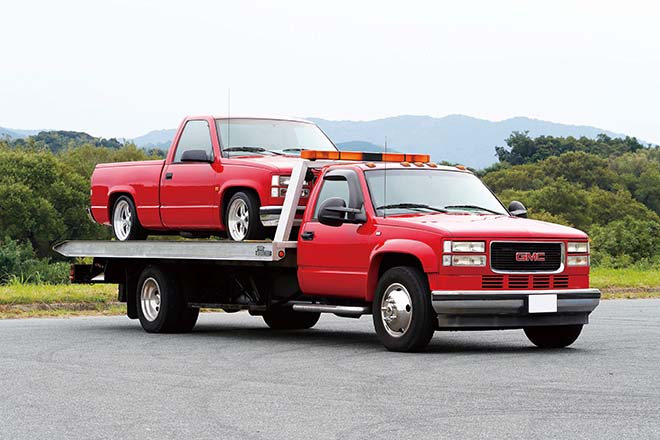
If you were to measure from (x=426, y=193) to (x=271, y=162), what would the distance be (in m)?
2.02

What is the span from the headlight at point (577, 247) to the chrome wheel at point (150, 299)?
542 centimetres

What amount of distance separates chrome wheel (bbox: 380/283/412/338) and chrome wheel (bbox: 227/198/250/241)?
8.08 ft

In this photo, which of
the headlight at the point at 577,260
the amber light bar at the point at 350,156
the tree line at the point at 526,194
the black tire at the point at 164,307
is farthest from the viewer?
the tree line at the point at 526,194

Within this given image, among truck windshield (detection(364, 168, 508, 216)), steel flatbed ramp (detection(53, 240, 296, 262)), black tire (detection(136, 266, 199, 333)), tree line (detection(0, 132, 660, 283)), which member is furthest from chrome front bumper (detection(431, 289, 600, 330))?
tree line (detection(0, 132, 660, 283))

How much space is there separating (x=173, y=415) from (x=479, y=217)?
5573 millimetres

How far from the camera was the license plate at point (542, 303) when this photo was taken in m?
12.5

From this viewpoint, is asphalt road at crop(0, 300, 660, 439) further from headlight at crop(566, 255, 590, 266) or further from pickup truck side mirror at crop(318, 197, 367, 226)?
pickup truck side mirror at crop(318, 197, 367, 226)

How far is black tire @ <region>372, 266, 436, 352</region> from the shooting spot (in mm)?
12406

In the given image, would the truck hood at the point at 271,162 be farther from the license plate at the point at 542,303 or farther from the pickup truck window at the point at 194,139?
the license plate at the point at 542,303

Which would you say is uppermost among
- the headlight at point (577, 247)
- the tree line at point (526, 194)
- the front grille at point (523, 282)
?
the headlight at point (577, 247)

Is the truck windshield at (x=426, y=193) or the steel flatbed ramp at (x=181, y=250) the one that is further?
the steel flatbed ramp at (x=181, y=250)

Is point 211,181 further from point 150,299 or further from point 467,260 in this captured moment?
point 467,260

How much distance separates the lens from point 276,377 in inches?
427

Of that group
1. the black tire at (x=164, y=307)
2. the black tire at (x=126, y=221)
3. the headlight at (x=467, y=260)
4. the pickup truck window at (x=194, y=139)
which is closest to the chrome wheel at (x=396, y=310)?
the headlight at (x=467, y=260)
